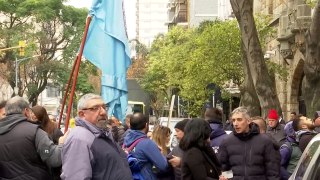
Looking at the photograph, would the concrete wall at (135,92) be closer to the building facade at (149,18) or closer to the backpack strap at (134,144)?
the backpack strap at (134,144)

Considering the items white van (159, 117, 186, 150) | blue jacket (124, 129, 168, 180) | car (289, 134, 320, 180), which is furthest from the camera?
white van (159, 117, 186, 150)

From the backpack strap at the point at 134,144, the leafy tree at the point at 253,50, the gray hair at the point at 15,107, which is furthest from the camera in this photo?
the leafy tree at the point at 253,50

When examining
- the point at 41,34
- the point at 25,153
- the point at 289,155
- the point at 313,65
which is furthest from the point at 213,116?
the point at 41,34

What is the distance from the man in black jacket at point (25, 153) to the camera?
706cm

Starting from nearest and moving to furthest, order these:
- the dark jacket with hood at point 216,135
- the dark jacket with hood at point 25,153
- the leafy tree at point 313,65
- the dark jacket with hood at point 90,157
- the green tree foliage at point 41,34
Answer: the dark jacket with hood at point 90,157 → the dark jacket with hood at point 25,153 → the dark jacket with hood at point 216,135 → the leafy tree at point 313,65 → the green tree foliage at point 41,34

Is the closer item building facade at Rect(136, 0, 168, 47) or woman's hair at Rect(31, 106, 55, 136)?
woman's hair at Rect(31, 106, 55, 136)

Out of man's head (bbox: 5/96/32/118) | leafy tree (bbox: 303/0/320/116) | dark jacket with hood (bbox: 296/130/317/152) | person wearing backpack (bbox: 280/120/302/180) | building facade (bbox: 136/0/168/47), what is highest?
building facade (bbox: 136/0/168/47)

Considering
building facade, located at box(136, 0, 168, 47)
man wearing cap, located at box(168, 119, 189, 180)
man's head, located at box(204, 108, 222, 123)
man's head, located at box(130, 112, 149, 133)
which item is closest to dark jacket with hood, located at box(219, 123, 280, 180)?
man wearing cap, located at box(168, 119, 189, 180)

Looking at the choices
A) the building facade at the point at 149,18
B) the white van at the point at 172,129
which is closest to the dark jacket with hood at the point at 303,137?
the white van at the point at 172,129

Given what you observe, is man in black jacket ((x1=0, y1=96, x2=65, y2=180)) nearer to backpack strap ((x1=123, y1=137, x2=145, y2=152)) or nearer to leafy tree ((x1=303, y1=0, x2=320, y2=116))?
backpack strap ((x1=123, y1=137, x2=145, y2=152))

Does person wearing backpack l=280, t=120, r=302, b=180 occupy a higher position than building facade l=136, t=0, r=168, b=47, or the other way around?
building facade l=136, t=0, r=168, b=47

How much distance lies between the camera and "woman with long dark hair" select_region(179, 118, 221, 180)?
7.78 metres

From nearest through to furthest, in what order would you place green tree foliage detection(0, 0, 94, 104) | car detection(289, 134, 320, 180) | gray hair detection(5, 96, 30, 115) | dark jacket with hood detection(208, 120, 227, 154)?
1. car detection(289, 134, 320, 180)
2. gray hair detection(5, 96, 30, 115)
3. dark jacket with hood detection(208, 120, 227, 154)
4. green tree foliage detection(0, 0, 94, 104)

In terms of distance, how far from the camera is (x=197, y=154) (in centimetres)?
779
